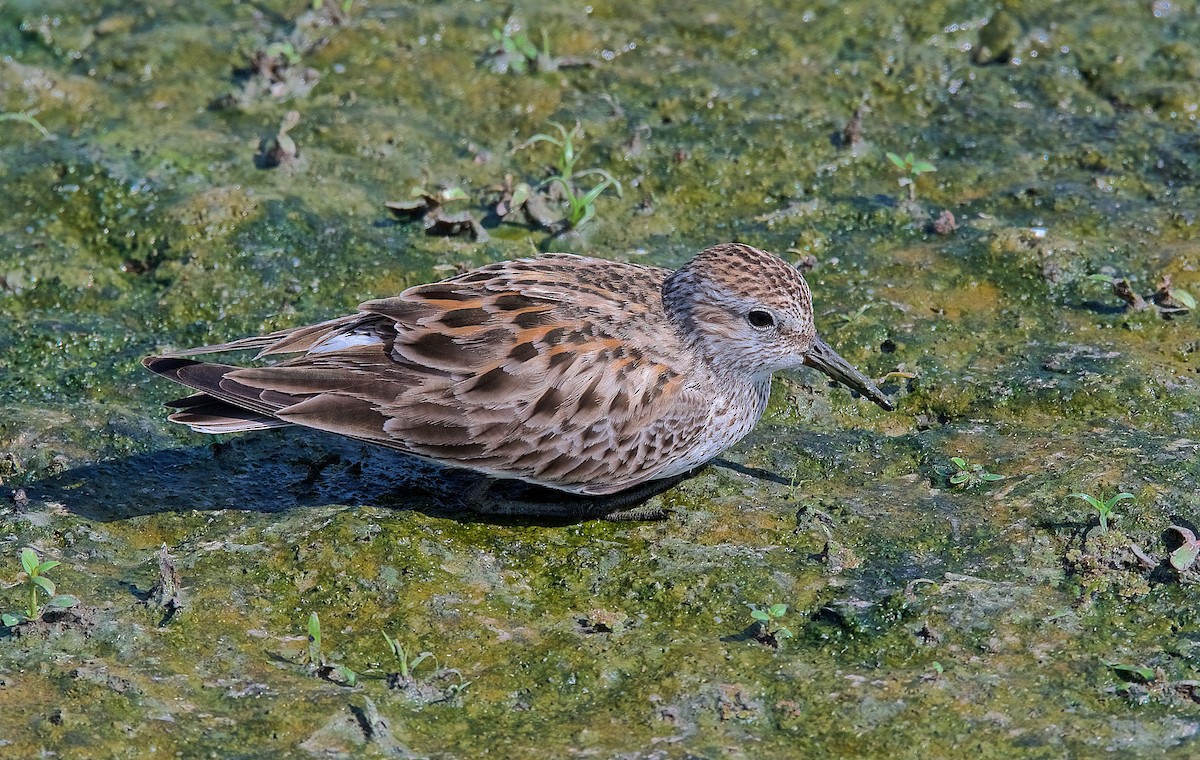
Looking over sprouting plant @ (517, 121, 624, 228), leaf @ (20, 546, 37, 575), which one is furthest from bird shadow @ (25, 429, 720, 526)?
sprouting plant @ (517, 121, 624, 228)

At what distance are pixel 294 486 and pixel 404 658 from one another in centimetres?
174

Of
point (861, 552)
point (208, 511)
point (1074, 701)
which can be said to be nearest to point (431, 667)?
point (208, 511)

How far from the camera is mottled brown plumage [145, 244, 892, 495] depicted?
6.77 m

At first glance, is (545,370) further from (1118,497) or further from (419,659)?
(1118,497)

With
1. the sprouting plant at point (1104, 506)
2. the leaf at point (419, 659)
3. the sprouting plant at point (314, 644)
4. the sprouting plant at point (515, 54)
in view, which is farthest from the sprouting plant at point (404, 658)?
the sprouting plant at point (515, 54)

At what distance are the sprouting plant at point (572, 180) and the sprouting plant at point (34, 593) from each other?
13.9 feet

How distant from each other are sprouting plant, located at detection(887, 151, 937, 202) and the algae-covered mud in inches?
2.5

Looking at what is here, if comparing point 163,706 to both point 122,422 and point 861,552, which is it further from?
point 861,552

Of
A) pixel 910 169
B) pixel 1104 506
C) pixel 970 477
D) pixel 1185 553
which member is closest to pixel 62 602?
pixel 970 477

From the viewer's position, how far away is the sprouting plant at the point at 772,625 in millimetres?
6094

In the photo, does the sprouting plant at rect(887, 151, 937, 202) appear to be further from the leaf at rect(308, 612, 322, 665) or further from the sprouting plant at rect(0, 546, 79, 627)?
the sprouting plant at rect(0, 546, 79, 627)

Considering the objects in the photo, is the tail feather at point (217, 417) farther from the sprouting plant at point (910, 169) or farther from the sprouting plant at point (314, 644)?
the sprouting plant at point (910, 169)

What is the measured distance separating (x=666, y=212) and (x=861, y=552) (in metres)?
3.56

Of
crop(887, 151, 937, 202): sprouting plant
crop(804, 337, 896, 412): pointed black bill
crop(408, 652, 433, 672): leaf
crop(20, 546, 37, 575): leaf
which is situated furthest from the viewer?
crop(887, 151, 937, 202): sprouting plant
